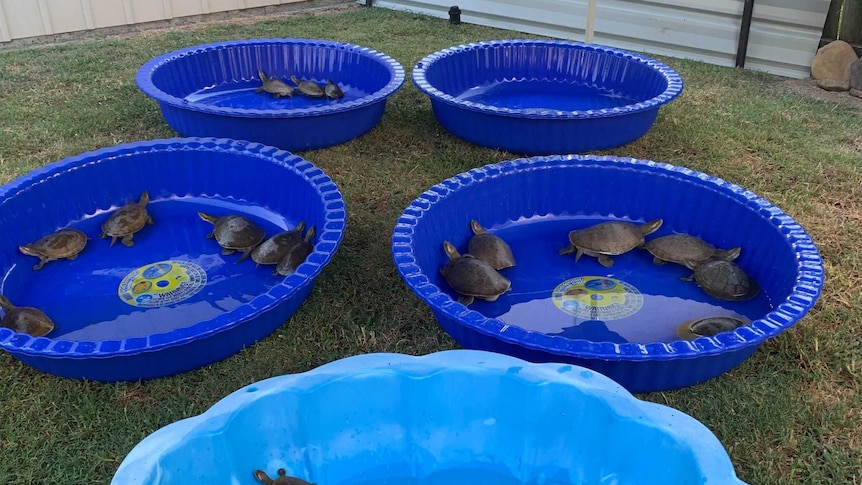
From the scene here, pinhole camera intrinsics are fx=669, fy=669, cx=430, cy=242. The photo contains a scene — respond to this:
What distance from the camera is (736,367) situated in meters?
2.66

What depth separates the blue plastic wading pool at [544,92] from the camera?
165 inches

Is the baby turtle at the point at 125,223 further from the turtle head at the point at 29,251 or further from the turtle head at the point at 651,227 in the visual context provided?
the turtle head at the point at 651,227

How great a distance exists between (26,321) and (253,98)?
2.95m

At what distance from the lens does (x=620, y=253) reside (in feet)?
11.1

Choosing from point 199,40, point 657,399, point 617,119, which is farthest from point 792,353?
point 199,40

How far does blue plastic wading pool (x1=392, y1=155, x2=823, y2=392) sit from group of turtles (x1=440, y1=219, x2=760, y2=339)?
0.06 m

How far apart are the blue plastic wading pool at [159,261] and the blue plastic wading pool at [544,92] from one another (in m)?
1.35

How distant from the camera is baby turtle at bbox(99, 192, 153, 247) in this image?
11.5ft

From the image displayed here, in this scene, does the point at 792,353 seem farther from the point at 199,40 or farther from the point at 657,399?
the point at 199,40

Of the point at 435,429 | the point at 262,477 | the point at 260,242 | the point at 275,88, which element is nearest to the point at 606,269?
the point at 435,429

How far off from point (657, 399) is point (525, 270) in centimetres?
105

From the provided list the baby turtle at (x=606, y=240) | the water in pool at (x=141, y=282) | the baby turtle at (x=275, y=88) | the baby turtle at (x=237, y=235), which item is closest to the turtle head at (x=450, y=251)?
the baby turtle at (x=606, y=240)

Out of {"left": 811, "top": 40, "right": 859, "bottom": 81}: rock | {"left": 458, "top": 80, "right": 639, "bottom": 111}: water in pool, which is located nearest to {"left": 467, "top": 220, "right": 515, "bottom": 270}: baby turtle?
{"left": 458, "top": 80, "right": 639, "bottom": 111}: water in pool

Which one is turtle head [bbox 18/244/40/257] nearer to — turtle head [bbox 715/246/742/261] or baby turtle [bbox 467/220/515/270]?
baby turtle [bbox 467/220/515/270]
